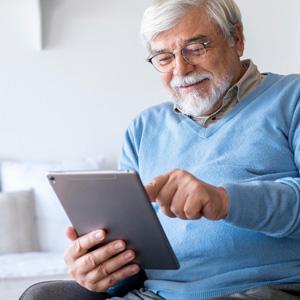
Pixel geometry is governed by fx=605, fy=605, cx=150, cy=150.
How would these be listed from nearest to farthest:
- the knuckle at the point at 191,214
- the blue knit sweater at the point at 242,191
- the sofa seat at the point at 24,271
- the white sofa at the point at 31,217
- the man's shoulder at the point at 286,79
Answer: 1. the knuckle at the point at 191,214
2. the blue knit sweater at the point at 242,191
3. the man's shoulder at the point at 286,79
4. the sofa seat at the point at 24,271
5. the white sofa at the point at 31,217

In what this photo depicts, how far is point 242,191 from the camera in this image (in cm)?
98

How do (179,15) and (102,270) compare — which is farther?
(179,15)

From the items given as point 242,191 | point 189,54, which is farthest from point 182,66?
point 242,191

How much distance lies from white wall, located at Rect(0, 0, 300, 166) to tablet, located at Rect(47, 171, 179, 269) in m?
1.38

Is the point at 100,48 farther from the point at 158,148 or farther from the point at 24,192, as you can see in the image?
the point at 158,148

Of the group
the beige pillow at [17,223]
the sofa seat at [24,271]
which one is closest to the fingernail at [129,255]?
the sofa seat at [24,271]

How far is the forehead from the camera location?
4.20ft

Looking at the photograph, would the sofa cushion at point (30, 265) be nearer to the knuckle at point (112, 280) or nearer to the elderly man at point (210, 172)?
the elderly man at point (210, 172)

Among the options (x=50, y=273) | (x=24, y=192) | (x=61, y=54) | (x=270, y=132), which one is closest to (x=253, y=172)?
(x=270, y=132)

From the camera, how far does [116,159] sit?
8.20 feet

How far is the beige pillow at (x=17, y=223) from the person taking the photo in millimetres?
2158

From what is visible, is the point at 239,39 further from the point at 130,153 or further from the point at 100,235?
the point at 100,235

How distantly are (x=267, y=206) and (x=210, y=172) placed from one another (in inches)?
8.9

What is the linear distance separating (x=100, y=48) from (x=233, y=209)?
160 cm
